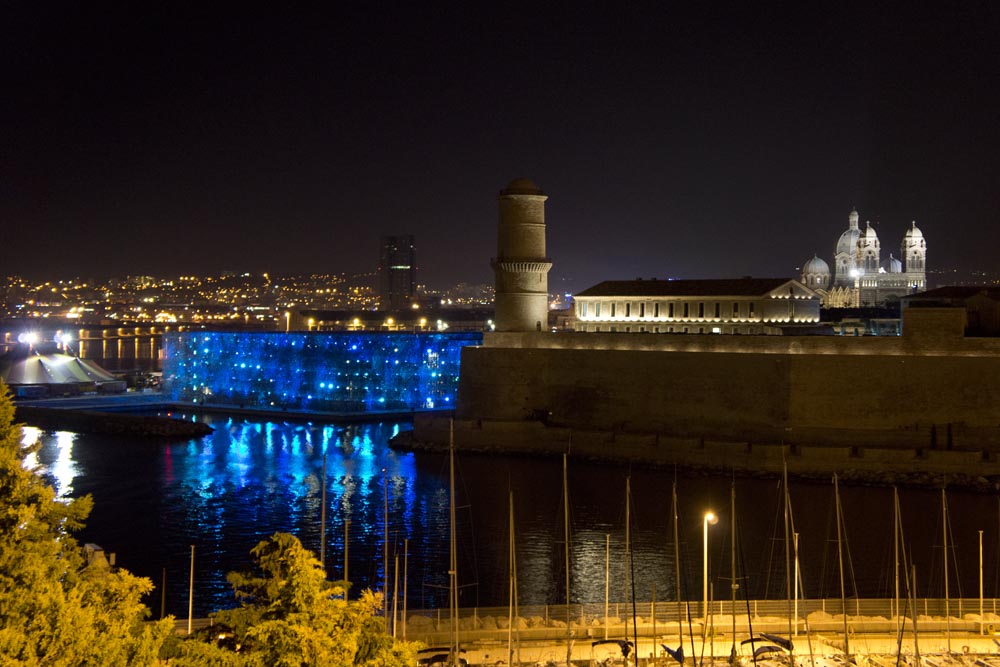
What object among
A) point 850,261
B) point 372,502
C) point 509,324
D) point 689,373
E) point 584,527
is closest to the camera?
point 584,527

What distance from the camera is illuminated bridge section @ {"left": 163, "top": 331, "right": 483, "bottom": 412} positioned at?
110ft

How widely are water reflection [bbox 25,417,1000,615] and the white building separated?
6.81 meters

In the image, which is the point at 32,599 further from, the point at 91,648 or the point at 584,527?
the point at 584,527

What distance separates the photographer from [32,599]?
563cm

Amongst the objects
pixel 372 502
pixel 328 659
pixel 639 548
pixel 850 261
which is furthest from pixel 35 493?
pixel 850 261

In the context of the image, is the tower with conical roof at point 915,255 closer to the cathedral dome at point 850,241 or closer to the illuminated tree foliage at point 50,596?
the cathedral dome at point 850,241

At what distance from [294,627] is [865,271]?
177 feet

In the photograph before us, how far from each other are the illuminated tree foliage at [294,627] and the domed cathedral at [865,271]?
47.7 meters

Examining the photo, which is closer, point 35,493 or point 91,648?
point 91,648

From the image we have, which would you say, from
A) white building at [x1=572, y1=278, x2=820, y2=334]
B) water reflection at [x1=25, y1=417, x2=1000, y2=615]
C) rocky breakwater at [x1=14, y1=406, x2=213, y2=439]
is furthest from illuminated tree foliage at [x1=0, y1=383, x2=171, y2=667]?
white building at [x1=572, y1=278, x2=820, y2=334]

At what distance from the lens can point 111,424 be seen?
94.6 feet

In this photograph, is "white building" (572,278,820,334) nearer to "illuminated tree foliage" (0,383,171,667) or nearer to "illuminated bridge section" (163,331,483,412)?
"illuminated bridge section" (163,331,483,412)

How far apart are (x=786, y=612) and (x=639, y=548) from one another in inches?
171

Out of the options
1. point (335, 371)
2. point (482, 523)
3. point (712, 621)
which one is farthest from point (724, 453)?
point (335, 371)
